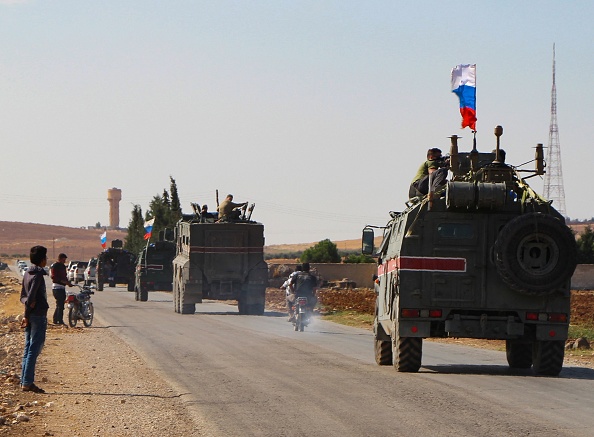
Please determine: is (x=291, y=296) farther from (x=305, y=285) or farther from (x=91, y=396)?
(x=91, y=396)

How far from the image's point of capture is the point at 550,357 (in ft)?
54.1

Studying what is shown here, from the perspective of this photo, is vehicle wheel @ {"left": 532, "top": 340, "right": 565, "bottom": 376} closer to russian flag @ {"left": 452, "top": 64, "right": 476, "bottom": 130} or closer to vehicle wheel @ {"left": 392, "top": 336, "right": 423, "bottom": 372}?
vehicle wheel @ {"left": 392, "top": 336, "right": 423, "bottom": 372}

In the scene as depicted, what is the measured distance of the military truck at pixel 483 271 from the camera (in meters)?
16.0

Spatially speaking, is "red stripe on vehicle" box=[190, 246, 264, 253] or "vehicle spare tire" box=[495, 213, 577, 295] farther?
"red stripe on vehicle" box=[190, 246, 264, 253]

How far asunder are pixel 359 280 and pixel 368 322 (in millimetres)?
37583

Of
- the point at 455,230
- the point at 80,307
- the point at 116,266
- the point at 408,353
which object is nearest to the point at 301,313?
the point at 80,307

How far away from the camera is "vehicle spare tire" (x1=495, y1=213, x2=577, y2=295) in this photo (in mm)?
15945

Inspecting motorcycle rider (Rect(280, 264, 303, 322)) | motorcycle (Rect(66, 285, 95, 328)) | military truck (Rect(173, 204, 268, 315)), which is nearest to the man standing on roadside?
motorcycle (Rect(66, 285, 95, 328))

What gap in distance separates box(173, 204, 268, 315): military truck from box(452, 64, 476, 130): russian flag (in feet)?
52.9

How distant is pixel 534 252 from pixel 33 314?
23.0ft

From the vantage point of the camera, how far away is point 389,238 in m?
18.4

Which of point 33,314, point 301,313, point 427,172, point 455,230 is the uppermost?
point 427,172

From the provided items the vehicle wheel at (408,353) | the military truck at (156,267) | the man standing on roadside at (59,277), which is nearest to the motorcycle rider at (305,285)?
the man standing on roadside at (59,277)

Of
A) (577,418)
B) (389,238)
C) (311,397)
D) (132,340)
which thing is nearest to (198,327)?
(132,340)
